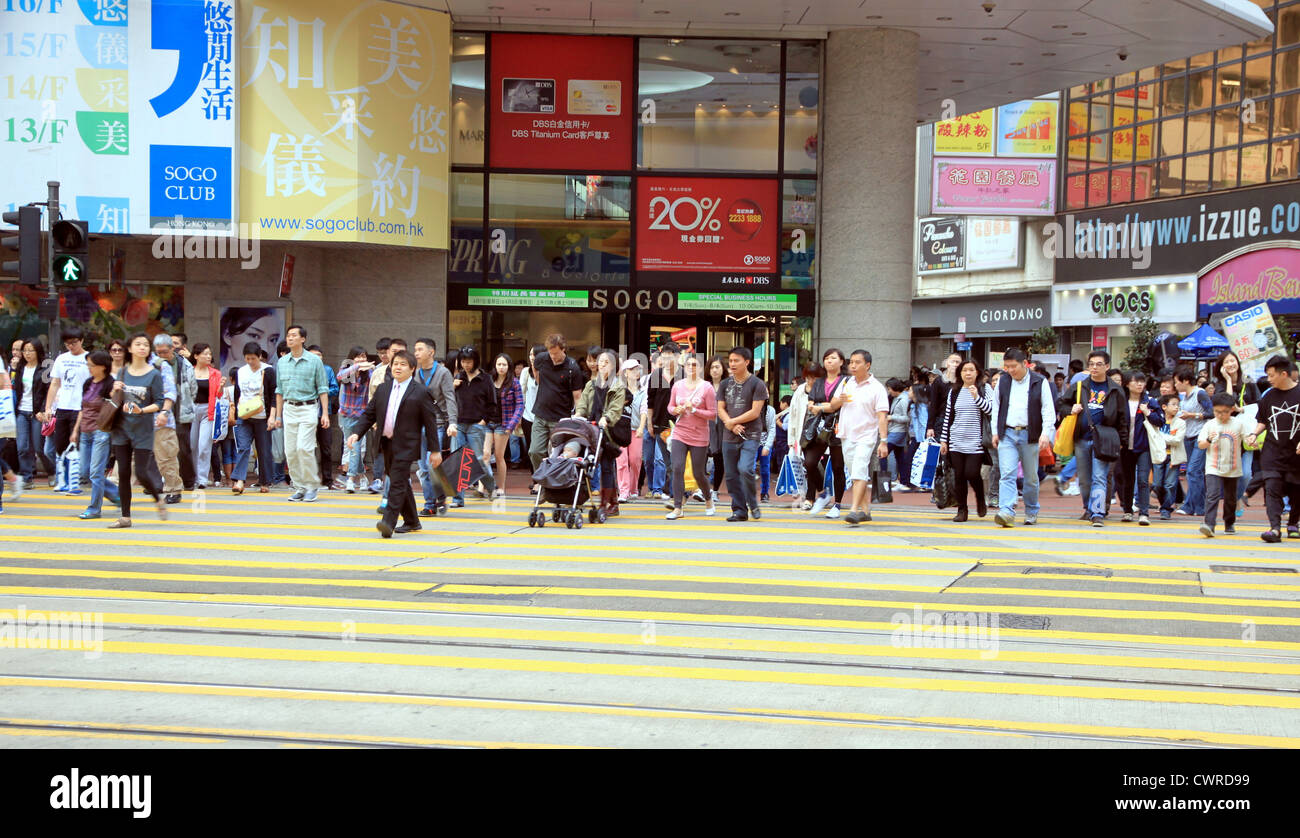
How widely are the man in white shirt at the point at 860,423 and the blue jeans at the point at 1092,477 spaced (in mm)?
2588

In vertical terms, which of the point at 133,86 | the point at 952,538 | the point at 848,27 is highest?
the point at 848,27

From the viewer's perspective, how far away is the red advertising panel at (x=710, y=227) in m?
20.6

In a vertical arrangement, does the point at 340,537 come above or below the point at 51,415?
below

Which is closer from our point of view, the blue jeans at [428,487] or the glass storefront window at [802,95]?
the blue jeans at [428,487]

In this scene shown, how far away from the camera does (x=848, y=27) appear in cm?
1991

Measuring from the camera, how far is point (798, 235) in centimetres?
2077

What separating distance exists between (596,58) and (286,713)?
16.1m

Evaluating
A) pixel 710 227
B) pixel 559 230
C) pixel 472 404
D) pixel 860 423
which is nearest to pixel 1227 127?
pixel 710 227

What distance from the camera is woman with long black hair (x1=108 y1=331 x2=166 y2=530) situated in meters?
12.6

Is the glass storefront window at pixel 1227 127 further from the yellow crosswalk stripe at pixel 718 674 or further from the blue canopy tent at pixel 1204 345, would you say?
the yellow crosswalk stripe at pixel 718 674

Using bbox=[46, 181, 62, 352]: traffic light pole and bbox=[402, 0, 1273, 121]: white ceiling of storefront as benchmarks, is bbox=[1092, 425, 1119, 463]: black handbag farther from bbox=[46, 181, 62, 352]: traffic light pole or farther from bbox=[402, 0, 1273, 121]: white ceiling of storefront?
bbox=[46, 181, 62, 352]: traffic light pole

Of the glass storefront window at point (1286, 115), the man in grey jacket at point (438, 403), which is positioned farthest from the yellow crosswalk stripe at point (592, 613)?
the glass storefront window at point (1286, 115)

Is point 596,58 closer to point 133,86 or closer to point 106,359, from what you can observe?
point 133,86
